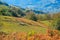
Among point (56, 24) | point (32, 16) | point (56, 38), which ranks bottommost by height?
point (32, 16)

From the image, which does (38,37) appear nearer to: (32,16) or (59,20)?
(59,20)

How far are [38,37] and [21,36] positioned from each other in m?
1.18

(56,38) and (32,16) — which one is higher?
(56,38)

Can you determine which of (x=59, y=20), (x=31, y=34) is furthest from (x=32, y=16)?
(x=31, y=34)

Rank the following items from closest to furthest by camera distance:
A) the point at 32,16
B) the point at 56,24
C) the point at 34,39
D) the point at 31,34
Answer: the point at 34,39
the point at 31,34
the point at 56,24
the point at 32,16

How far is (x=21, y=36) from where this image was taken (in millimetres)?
15727

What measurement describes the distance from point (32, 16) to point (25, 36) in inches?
2926

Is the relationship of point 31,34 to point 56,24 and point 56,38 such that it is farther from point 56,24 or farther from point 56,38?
point 56,24

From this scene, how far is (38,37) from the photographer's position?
15156 mm

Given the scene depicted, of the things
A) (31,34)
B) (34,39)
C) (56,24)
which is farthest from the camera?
(56,24)

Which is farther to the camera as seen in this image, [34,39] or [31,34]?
[31,34]

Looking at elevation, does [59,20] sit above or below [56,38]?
below

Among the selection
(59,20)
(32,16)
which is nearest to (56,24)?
(59,20)

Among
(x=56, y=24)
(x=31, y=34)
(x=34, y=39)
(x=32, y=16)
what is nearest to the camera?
(x=34, y=39)
